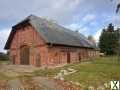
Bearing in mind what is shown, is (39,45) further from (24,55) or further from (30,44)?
(24,55)

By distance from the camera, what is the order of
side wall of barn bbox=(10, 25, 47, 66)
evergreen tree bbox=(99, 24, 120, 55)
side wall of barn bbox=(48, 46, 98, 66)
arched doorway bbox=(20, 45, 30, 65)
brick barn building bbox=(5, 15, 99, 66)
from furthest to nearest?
evergreen tree bbox=(99, 24, 120, 55) → arched doorway bbox=(20, 45, 30, 65) → side wall of barn bbox=(10, 25, 47, 66) → side wall of barn bbox=(48, 46, 98, 66) → brick barn building bbox=(5, 15, 99, 66)

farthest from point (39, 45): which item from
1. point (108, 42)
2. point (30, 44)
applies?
point (108, 42)

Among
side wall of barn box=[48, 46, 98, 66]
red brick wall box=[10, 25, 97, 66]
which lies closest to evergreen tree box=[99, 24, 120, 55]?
side wall of barn box=[48, 46, 98, 66]

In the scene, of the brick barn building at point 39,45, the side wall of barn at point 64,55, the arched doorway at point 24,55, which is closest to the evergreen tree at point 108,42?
the side wall of barn at point 64,55

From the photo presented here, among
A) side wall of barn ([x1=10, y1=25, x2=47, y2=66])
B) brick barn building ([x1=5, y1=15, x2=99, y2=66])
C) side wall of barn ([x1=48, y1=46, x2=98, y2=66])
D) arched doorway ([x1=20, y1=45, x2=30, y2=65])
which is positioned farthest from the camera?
arched doorway ([x1=20, y1=45, x2=30, y2=65])

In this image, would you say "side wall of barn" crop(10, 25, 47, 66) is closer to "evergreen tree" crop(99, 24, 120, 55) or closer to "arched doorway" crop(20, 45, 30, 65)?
"arched doorway" crop(20, 45, 30, 65)

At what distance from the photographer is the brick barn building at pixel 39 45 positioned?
1510 inches

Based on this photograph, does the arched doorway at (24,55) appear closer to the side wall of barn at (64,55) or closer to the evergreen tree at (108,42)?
the side wall of barn at (64,55)

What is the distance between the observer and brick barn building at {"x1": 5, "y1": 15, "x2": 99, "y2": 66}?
38344 mm

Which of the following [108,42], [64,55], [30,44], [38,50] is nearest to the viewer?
[38,50]

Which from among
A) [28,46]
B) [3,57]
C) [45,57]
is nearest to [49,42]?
[45,57]

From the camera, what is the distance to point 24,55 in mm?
42312

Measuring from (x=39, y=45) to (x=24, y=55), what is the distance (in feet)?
15.3

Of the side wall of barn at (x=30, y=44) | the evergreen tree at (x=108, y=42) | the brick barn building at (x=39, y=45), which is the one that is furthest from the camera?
the evergreen tree at (x=108, y=42)
